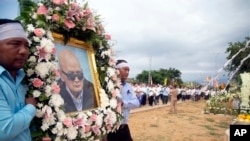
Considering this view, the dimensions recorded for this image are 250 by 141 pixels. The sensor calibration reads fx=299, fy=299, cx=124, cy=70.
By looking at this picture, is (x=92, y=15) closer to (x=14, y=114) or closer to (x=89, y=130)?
(x=89, y=130)

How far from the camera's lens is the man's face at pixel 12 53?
2633 mm

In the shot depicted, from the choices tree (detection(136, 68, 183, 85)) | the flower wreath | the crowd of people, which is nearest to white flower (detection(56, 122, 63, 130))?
the flower wreath

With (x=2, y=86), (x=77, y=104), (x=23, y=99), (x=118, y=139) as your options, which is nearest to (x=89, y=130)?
(x=77, y=104)

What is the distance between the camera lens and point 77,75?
11.8ft

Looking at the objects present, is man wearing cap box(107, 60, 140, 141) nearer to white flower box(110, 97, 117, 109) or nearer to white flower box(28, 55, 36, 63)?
white flower box(110, 97, 117, 109)

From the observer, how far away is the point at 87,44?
3914mm

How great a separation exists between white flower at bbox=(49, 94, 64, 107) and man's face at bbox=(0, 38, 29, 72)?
490 millimetres

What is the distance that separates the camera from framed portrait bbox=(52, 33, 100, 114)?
11.1ft

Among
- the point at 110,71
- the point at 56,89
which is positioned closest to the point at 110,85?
the point at 110,71

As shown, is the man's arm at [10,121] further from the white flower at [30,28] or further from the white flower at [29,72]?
the white flower at [30,28]

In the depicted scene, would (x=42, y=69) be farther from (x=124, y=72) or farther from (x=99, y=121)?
(x=124, y=72)

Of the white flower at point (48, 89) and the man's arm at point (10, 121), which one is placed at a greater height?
the white flower at point (48, 89)

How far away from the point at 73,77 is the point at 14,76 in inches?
34.7

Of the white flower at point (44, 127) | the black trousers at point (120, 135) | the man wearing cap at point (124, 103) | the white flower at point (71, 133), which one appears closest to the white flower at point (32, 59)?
the white flower at point (44, 127)
